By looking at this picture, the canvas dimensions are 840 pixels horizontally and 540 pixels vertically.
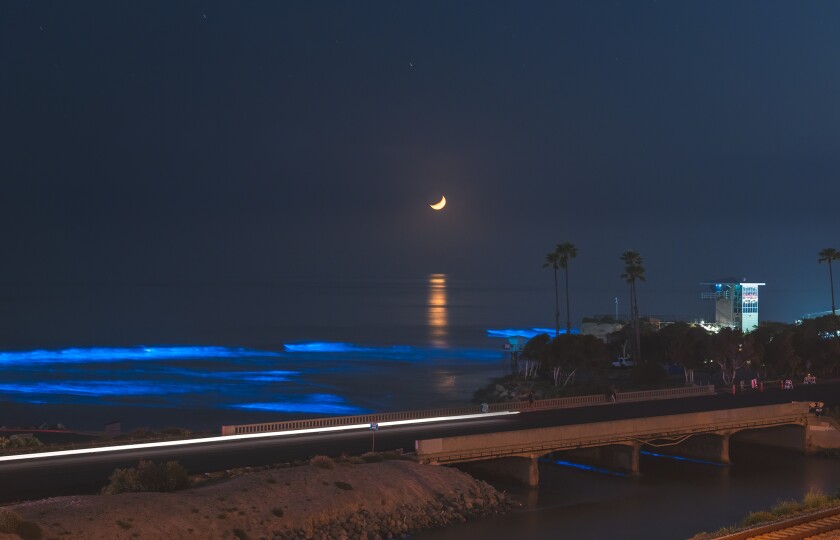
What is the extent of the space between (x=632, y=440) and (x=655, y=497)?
3.73 meters

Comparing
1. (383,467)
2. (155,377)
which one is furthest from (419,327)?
(383,467)

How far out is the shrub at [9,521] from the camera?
21375 mm

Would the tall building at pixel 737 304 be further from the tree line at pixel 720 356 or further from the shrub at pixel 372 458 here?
the shrub at pixel 372 458

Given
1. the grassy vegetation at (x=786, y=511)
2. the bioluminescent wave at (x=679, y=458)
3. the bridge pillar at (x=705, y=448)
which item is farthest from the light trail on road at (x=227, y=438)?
the grassy vegetation at (x=786, y=511)

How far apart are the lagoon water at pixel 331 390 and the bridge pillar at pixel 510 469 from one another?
25.2 inches

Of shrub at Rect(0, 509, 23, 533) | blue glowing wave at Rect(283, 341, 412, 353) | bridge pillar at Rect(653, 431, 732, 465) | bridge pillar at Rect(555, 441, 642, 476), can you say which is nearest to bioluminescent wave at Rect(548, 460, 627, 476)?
bridge pillar at Rect(555, 441, 642, 476)

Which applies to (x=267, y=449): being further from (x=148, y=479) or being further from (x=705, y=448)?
(x=705, y=448)

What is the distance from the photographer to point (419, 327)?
618 ft

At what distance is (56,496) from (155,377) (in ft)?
239

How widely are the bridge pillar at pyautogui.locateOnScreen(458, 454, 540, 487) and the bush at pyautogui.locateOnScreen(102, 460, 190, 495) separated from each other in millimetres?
13392

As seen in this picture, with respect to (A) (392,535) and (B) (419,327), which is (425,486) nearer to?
(A) (392,535)

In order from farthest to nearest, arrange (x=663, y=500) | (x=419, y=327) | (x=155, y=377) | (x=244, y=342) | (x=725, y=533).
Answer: (x=419, y=327), (x=244, y=342), (x=155, y=377), (x=663, y=500), (x=725, y=533)

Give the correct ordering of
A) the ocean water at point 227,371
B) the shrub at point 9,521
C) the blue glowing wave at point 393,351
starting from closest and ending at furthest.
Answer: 1. the shrub at point 9,521
2. the ocean water at point 227,371
3. the blue glowing wave at point 393,351

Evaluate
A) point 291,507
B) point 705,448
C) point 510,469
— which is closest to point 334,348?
point 705,448
